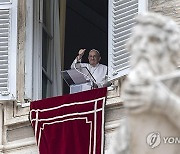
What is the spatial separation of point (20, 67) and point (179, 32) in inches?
357

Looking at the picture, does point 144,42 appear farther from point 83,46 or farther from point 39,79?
point 83,46

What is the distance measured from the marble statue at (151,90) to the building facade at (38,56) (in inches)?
307

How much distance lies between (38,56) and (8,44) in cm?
57

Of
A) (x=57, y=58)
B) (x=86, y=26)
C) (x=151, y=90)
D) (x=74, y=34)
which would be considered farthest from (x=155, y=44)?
(x=86, y=26)

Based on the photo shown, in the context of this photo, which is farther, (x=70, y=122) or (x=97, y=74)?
(x=97, y=74)

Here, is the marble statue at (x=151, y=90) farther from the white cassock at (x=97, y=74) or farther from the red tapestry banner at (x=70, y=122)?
the white cassock at (x=97, y=74)

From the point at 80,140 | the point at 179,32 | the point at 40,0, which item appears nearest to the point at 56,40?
the point at 40,0

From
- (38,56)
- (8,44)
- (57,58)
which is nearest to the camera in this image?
(8,44)

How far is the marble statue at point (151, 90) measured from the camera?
18.8ft

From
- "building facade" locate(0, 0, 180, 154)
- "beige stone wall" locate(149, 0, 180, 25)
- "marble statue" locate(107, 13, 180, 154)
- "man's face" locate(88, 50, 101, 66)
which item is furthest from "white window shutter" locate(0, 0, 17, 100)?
"marble statue" locate(107, 13, 180, 154)

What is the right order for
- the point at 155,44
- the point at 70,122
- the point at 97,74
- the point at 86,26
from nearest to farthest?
the point at 155,44, the point at 70,122, the point at 97,74, the point at 86,26

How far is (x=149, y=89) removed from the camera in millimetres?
5707

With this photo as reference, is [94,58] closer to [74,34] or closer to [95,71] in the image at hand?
[95,71]

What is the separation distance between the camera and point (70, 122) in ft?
47.6
